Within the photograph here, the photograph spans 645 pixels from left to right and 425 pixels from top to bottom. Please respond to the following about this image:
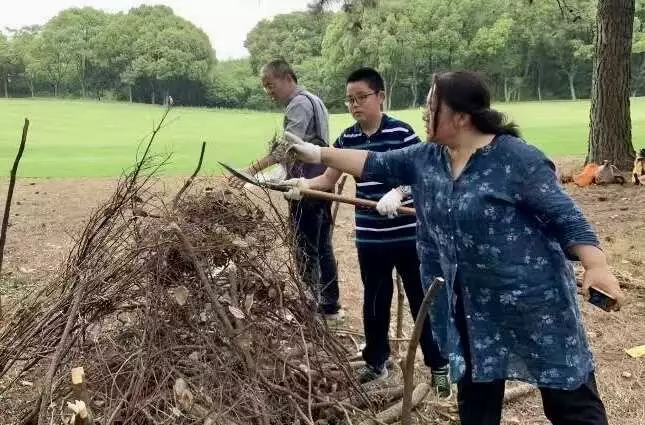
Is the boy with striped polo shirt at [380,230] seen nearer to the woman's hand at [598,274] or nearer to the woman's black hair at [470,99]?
the woman's black hair at [470,99]

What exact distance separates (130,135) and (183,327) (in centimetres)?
2418

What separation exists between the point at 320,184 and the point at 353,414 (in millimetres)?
1183

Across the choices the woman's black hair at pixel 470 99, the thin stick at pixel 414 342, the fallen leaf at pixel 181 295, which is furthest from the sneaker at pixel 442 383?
the woman's black hair at pixel 470 99

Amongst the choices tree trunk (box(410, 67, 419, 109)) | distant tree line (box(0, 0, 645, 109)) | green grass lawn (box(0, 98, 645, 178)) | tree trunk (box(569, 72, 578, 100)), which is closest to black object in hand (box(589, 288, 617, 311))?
green grass lawn (box(0, 98, 645, 178))

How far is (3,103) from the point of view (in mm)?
36844

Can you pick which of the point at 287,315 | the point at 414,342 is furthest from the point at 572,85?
the point at 414,342

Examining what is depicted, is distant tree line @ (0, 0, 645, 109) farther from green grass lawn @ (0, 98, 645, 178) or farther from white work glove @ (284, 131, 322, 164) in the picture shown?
white work glove @ (284, 131, 322, 164)

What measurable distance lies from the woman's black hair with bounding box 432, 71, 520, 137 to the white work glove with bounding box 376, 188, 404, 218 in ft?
2.58

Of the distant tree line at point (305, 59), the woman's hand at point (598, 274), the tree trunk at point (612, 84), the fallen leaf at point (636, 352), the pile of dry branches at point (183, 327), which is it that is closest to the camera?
the woman's hand at point (598, 274)

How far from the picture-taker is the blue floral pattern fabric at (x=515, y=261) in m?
2.02

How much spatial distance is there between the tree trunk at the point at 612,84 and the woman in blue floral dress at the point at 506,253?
8.44 meters

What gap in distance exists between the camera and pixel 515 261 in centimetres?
206

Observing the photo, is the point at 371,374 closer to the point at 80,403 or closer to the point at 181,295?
the point at 181,295

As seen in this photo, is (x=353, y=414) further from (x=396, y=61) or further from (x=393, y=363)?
(x=396, y=61)
